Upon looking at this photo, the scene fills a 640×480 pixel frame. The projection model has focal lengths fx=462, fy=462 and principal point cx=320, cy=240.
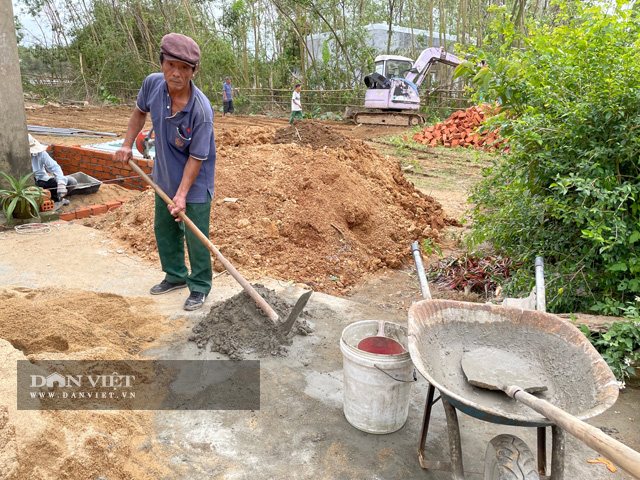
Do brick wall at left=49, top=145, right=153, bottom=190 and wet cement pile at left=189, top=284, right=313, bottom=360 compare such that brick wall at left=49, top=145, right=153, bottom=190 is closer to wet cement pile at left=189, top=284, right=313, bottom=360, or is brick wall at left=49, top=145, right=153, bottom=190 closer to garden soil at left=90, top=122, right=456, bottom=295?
garden soil at left=90, top=122, right=456, bottom=295

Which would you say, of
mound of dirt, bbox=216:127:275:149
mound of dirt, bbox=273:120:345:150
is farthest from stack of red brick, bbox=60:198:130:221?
mound of dirt, bbox=273:120:345:150

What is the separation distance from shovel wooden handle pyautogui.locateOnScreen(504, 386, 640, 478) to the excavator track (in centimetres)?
1529

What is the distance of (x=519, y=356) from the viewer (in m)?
2.13

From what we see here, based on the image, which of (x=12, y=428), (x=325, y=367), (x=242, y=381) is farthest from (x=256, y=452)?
(x=12, y=428)

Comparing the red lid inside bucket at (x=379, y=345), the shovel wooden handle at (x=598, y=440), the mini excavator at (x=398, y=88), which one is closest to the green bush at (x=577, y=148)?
the red lid inside bucket at (x=379, y=345)

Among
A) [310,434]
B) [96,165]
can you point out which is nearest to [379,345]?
[310,434]

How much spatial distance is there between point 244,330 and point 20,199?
387 cm

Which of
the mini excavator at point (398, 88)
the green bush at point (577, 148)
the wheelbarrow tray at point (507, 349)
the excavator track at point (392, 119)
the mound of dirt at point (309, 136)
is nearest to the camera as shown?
the wheelbarrow tray at point (507, 349)

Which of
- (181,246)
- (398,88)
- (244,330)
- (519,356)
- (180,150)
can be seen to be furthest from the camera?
(398,88)

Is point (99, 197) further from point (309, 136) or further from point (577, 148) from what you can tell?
point (577, 148)

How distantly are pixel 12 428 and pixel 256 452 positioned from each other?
104 cm

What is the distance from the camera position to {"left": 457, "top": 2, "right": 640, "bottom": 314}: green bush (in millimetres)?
2926

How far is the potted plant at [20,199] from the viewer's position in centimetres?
529

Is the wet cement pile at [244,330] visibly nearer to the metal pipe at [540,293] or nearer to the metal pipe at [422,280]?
the metal pipe at [422,280]
